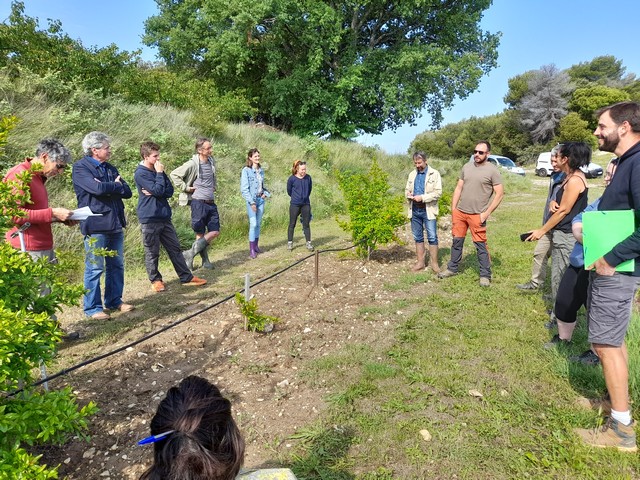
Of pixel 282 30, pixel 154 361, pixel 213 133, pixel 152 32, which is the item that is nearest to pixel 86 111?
pixel 213 133

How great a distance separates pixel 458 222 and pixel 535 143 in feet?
133

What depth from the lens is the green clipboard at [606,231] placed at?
2.40m

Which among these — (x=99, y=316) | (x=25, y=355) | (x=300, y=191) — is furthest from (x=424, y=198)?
(x=25, y=355)

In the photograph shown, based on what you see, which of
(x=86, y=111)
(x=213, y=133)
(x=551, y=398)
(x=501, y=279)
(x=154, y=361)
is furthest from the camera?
(x=213, y=133)

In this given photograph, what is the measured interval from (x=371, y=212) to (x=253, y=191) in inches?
91.3

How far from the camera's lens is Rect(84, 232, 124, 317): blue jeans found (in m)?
4.67

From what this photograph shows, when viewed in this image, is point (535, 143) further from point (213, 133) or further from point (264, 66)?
point (213, 133)

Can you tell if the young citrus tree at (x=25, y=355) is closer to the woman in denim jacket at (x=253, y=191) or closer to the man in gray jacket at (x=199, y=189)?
the man in gray jacket at (x=199, y=189)

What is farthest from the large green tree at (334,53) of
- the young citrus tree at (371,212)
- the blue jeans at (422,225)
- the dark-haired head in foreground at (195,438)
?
the dark-haired head in foreground at (195,438)

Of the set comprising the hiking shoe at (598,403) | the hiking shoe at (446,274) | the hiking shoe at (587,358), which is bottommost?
the hiking shoe at (598,403)

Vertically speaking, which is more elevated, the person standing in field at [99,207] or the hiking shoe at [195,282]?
the person standing in field at [99,207]

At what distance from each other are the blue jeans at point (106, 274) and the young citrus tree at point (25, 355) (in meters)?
2.57

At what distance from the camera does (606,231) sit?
97.0 inches

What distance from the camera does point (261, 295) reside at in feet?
18.5
